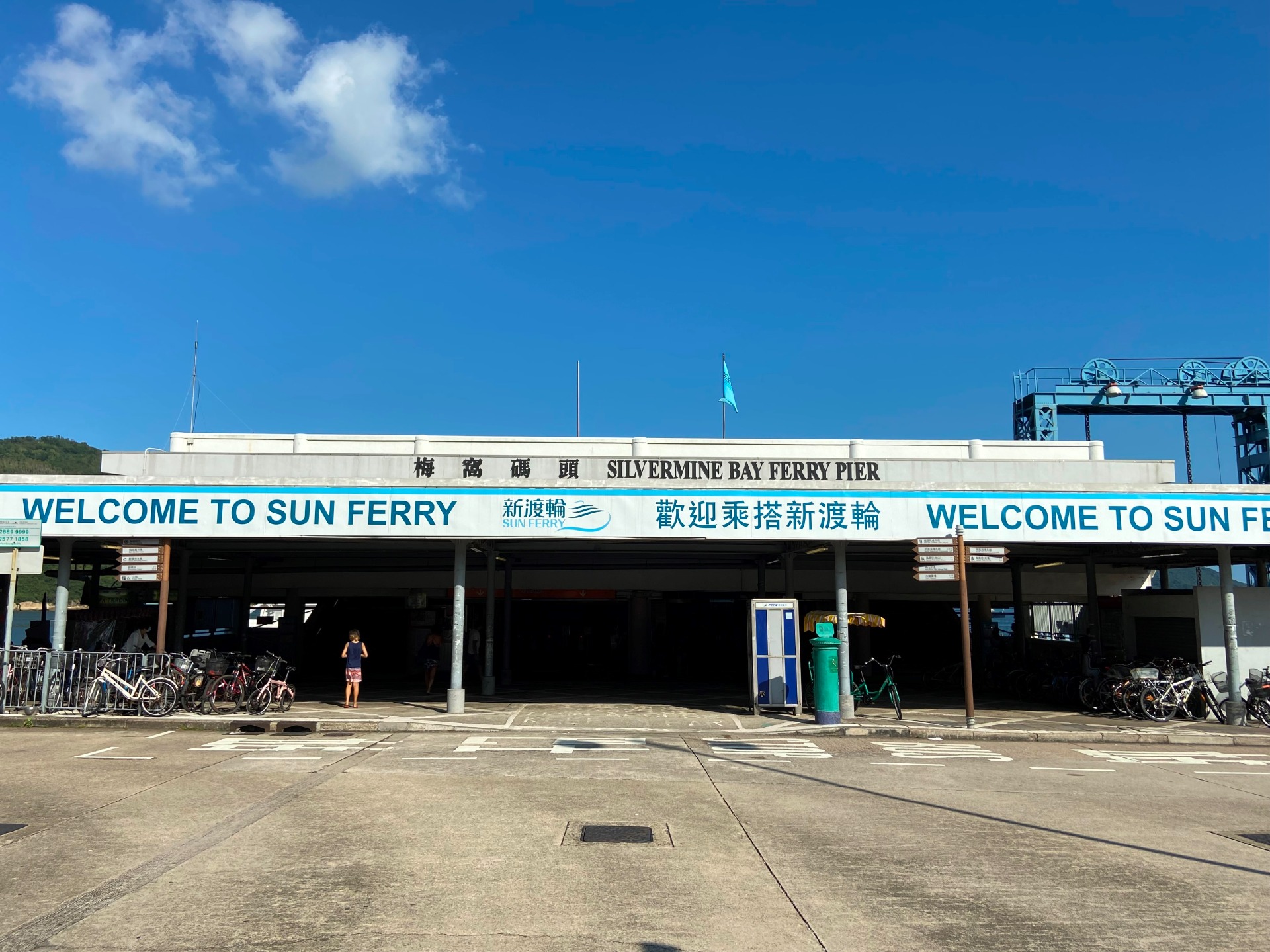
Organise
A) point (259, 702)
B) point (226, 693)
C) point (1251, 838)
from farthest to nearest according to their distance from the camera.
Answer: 1. point (226, 693)
2. point (259, 702)
3. point (1251, 838)

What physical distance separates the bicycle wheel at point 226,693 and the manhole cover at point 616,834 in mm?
10796

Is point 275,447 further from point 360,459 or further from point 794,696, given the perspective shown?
point 794,696

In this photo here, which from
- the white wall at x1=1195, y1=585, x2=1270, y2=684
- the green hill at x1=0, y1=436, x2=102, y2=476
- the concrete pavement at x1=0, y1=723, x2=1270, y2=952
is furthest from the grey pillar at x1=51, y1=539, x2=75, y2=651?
the green hill at x1=0, y1=436, x2=102, y2=476

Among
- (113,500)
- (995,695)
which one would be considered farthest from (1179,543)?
(113,500)

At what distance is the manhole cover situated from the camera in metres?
7.95

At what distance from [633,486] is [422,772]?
24.7 ft

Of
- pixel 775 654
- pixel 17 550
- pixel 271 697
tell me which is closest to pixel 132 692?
pixel 271 697

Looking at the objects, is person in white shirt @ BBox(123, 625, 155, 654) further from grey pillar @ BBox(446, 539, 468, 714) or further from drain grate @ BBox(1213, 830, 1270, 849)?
drain grate @ BBox(1213, 830, 1270, 849)

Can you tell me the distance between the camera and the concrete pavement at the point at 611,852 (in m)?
5.74

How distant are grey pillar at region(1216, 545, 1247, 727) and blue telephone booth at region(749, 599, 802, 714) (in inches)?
336

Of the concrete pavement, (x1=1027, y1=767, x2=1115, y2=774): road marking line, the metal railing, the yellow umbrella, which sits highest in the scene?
the yellow umbrella

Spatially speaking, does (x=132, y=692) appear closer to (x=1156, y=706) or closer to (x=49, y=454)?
(x=1156, y=706)

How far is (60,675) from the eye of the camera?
52.6 ft

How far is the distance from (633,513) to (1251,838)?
10.9 meters
